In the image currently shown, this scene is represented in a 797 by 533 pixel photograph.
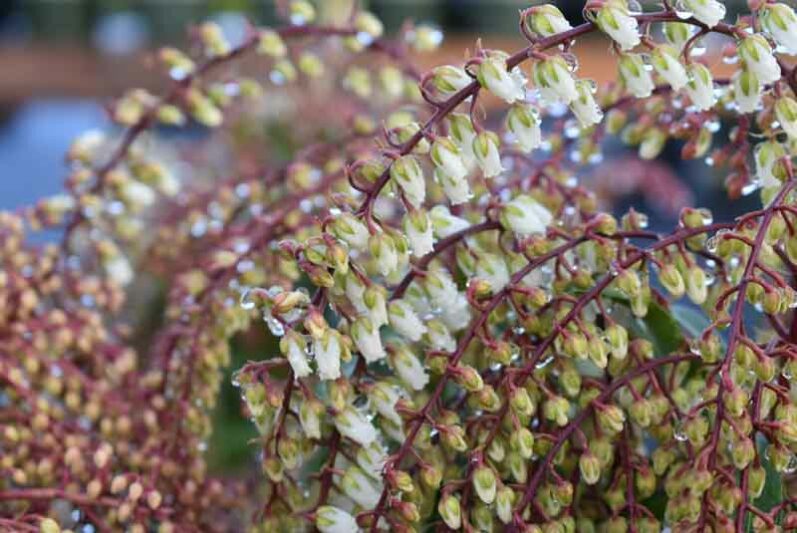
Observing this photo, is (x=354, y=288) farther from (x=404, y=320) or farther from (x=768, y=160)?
(x=768, y=160)

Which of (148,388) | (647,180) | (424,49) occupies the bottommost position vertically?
(647,180)

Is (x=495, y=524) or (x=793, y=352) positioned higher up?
(x=793, y=352)

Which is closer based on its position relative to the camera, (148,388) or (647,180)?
(148,388)

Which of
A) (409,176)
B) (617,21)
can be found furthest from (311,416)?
(617,21)

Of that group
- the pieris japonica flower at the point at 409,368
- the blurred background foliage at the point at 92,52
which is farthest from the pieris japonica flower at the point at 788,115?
the blurred background foliage at the point at 92,52

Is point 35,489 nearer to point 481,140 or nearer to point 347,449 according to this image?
point 347,449

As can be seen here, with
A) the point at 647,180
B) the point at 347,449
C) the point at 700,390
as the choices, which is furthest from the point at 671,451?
the point at 647,180
